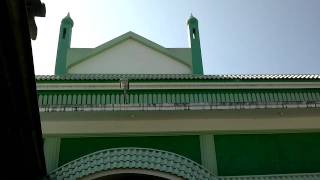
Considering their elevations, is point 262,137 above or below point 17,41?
below

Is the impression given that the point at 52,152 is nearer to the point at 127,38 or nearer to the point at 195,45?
the point at 127,38

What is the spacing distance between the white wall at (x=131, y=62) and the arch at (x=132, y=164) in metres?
5.76

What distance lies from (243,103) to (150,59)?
6105mm

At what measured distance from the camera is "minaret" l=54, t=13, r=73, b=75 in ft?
40.6

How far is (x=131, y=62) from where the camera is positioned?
12.7m

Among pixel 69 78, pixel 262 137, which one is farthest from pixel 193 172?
pixel 69 78

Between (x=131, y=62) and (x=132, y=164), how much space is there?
6.52 m

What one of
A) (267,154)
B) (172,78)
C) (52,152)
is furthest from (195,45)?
(52,152)

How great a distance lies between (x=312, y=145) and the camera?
7.29m

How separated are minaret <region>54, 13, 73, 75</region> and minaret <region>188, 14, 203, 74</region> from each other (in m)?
3.67

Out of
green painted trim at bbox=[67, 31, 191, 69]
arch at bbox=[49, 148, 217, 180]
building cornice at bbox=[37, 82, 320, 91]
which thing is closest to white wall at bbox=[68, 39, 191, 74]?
green painted trim at bbox=[67, 31, 191, 69]

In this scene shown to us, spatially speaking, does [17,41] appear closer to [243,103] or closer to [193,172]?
[193,172]

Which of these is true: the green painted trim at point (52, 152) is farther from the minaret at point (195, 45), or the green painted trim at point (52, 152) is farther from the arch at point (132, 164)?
the minaret at point (195, 45)

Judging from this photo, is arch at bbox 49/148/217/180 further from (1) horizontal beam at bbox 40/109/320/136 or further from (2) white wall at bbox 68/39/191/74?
(2) white wall at bbox 68/39/191/74
